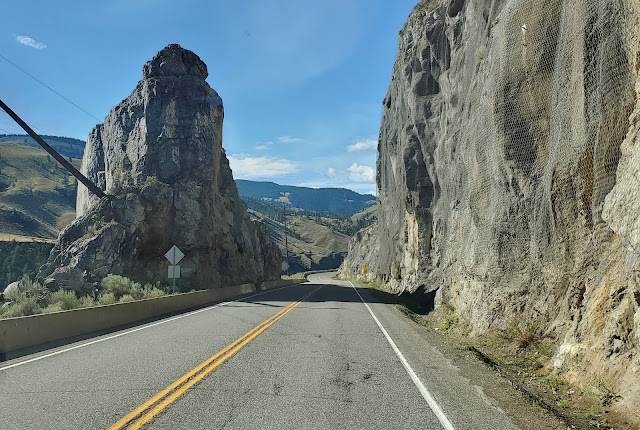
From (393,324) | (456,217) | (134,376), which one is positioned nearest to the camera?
(134,376)

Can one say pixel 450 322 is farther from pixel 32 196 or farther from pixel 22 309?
pixel 32 196

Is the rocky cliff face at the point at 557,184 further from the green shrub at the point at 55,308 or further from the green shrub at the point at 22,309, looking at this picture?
the green shrub at the point at 22,309

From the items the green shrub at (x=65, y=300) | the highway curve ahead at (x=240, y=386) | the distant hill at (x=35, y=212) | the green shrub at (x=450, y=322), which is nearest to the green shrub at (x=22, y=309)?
the green shrub at (x=65, y=300)

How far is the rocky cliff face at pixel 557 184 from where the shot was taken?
289 inches

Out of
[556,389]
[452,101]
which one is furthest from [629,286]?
[452,101]

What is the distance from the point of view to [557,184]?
1038 cm

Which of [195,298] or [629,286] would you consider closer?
[629,286]

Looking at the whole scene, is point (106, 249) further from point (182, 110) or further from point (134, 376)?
point (134, 376)

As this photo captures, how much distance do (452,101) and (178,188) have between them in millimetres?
22828

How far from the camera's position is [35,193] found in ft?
385

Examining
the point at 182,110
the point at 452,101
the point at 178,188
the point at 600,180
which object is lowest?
the point at 600,180

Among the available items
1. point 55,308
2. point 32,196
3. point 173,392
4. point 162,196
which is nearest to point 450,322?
point 173,392

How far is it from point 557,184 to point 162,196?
3160 centimetres

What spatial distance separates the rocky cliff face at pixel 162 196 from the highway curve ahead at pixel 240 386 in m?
19.9
